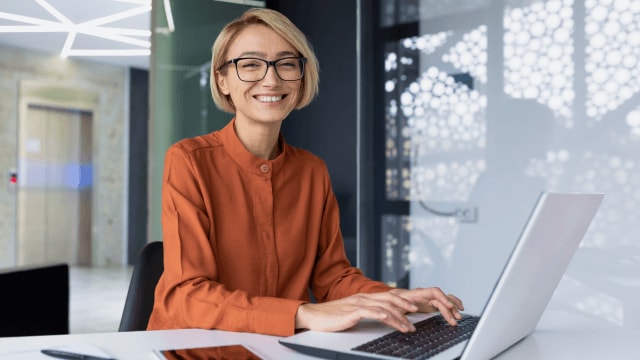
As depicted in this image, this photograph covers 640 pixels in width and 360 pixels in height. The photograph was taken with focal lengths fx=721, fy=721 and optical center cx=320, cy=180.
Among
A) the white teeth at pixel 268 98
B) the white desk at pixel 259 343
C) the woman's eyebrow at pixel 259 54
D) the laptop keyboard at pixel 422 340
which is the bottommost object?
the white desk at pixel 259 343

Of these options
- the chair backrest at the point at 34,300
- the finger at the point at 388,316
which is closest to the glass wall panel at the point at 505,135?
the chair backrest at the point at 34,300

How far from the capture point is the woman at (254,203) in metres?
1.47

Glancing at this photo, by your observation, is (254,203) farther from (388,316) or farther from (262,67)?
(388,316)

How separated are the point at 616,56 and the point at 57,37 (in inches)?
111

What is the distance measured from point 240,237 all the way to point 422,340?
1.92ft

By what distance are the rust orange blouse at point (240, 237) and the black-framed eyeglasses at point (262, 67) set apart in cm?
13

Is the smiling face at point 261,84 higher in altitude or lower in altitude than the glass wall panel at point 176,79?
lower

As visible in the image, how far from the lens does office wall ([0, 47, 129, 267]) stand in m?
3.79

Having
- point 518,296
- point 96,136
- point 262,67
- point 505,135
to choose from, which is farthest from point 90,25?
point 518,296

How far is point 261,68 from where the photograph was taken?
5.60ft

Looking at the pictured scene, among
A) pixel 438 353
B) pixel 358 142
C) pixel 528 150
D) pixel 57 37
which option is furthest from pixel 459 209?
pixel 438 353

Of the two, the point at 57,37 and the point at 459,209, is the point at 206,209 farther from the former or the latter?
the point at 57,37

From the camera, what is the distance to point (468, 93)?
12.5 ft

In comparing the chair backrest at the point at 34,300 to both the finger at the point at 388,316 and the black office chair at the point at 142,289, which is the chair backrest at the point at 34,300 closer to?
the black office chair at the point at 142,289
